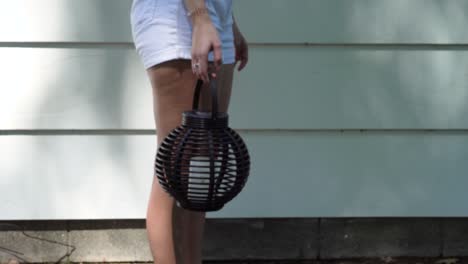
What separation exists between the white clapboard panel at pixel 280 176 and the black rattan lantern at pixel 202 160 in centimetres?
128

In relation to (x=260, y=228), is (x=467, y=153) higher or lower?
higher

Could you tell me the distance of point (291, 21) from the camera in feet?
10.4

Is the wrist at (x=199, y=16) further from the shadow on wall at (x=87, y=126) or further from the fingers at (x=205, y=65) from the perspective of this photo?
the shadow on wall at (x=87, y=126)

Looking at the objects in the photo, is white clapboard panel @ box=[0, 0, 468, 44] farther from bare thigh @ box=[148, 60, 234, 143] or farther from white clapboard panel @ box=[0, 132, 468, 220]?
bare thigh @ box=[148, 60, 234, 143]

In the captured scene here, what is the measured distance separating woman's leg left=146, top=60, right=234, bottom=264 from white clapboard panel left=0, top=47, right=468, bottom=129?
0.96m

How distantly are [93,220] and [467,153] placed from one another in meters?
1.90

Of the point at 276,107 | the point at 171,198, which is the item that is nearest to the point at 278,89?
the point at 276,107

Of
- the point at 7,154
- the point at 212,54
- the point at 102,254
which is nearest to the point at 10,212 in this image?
the point at 7,154

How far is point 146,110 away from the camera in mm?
3209

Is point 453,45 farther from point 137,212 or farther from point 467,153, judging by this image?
point 137,212

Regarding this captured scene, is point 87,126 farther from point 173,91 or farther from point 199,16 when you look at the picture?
point 199,16

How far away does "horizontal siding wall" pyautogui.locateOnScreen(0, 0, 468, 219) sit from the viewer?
3.14m

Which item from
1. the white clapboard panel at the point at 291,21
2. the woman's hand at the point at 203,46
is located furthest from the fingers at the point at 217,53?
the white clapboard panel at the point at 291,21

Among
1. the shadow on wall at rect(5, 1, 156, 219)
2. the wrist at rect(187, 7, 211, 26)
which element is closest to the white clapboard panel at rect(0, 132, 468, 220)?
the shadow on wall at rect(5, 1, 156, 219)
